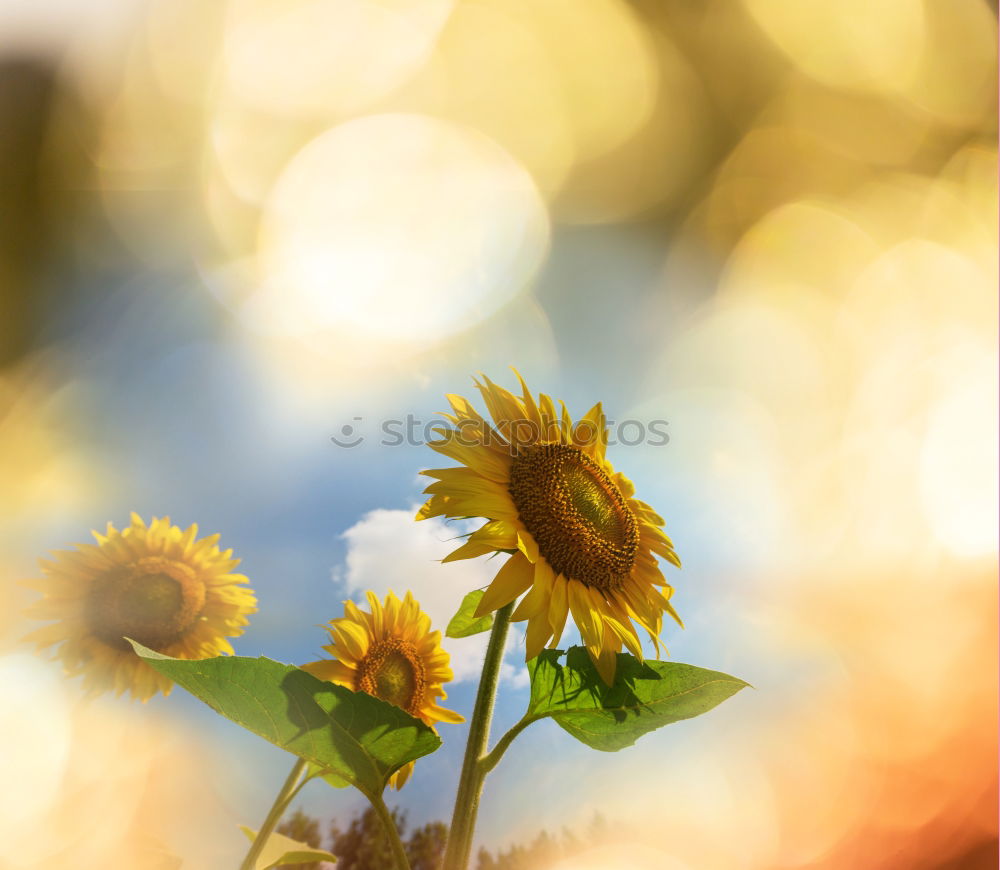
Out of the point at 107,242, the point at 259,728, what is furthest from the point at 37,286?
the point at 259,728

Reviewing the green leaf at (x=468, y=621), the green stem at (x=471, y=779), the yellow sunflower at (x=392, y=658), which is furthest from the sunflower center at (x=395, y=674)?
the green stem at (x=471, y=779)

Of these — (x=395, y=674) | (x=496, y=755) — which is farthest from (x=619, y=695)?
(x=395, y=674)

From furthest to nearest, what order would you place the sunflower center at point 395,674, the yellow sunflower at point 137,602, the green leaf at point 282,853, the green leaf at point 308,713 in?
1. the yellow sunflower at point 137,602
2. the sunflower center at point 395,674
3. the green leaf at point 282,853
4. the green leaf at point 308,713

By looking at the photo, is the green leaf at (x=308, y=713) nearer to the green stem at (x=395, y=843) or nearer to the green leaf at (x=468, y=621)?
the green stem at (x=395, y=843)

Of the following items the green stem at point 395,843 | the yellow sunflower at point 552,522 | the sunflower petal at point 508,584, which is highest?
the yellow sunflower at point 552,522

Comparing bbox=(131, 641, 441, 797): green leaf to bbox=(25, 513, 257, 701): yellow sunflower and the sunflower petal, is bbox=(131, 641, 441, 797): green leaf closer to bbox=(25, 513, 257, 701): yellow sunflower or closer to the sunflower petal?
the sunflower petal

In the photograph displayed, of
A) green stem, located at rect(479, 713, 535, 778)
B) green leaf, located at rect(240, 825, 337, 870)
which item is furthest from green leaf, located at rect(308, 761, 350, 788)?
green stem, located at rect(479, 713, 535, 778)
